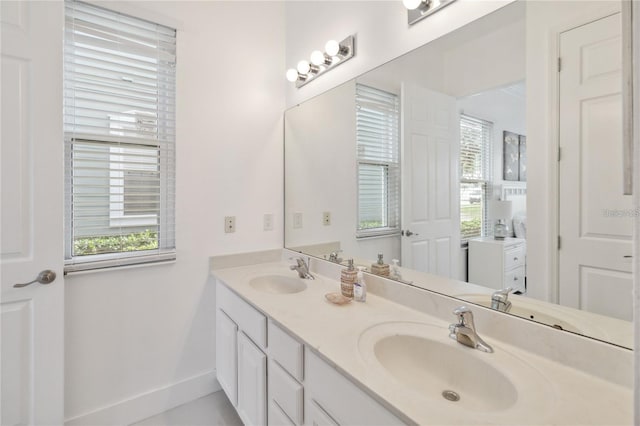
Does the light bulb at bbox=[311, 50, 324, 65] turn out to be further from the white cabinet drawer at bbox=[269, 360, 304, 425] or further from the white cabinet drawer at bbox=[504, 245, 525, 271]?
the white cabinet drawer at bbox=[269, 360, 304, 425]

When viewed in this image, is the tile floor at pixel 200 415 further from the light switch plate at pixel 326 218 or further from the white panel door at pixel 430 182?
the white panel door at pixel 430 182

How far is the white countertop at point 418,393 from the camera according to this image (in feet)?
2.19

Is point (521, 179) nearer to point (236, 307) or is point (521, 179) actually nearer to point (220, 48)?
point (236, 307)

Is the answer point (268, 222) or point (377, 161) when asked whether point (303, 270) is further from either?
point (377, 161)

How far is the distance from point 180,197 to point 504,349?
1736mm

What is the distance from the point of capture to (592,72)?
2.81 ft

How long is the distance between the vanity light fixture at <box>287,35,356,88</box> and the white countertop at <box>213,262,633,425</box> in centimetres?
132

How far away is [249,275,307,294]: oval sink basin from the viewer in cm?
183

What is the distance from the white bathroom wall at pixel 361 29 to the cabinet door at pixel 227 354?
1502 millimetres

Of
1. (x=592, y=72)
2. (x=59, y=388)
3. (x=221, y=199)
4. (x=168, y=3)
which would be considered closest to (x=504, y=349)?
(x=592, y=72)

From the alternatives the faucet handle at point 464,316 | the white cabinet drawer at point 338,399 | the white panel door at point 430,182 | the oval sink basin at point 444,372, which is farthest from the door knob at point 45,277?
the faucet handle at point 464,316

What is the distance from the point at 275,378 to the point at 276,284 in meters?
0.71

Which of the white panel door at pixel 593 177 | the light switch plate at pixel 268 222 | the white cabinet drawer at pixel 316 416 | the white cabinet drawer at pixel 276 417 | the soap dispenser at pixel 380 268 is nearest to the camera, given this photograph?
the white panel door at pixel 593 177

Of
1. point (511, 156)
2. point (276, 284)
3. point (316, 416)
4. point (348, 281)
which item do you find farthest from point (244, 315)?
point (511, 156)
